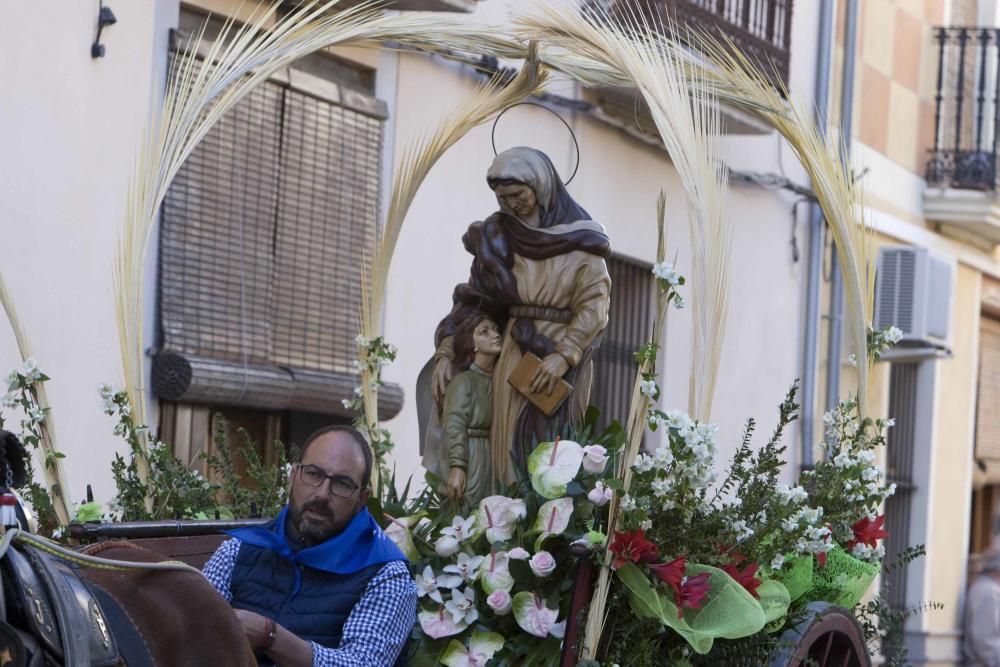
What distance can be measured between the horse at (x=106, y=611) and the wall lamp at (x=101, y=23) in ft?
13.6

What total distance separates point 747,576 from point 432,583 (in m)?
0.83

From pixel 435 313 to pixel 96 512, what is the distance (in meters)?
4.23

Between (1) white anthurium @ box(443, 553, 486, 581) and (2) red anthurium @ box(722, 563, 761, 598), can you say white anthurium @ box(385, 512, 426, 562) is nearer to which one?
(1) white anthurium @ box(443, 553, 486, 581)

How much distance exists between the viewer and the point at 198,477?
18.9 feet

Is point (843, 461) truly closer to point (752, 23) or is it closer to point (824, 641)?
point (824, 641)

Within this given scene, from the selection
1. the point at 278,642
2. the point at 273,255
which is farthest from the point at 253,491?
the point at 273,255

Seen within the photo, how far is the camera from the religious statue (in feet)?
17.4

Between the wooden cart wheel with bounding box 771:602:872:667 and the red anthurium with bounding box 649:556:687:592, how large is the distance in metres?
0.46

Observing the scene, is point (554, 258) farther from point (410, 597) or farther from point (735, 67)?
point (410, 597)

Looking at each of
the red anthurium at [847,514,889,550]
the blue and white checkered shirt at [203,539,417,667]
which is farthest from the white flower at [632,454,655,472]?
the red anthurium at [847,514,889,550]

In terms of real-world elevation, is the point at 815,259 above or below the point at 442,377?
above

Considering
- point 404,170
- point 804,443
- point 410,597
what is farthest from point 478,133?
point 410,597

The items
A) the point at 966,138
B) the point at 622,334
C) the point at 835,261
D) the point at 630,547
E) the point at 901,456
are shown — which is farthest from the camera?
the point at 966,138

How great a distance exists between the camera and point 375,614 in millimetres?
4000
